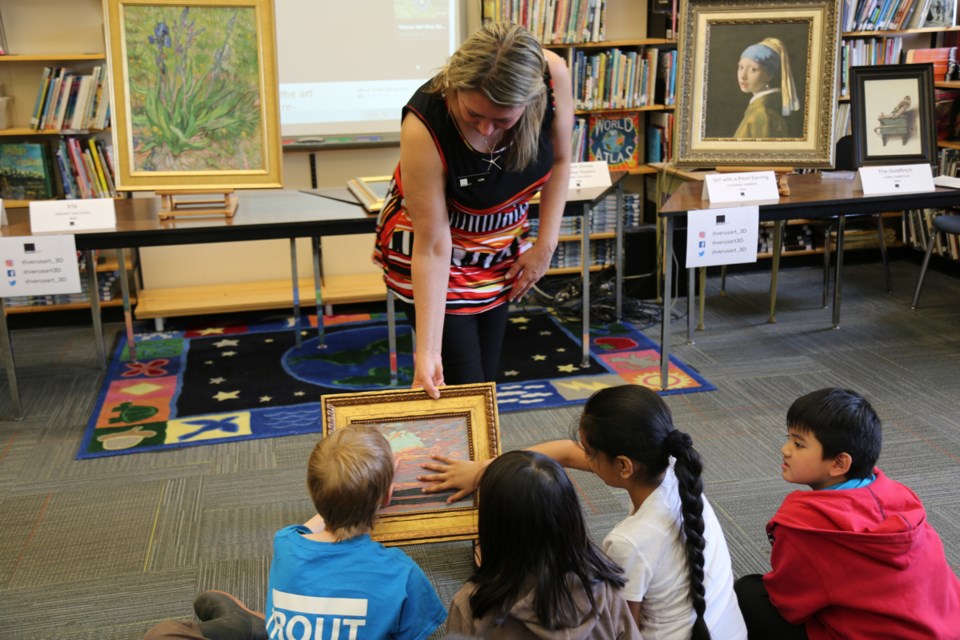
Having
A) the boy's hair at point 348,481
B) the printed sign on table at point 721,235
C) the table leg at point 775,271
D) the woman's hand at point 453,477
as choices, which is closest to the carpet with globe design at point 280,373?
the printed sign on table at point 721,235

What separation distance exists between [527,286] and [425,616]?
2.80ft

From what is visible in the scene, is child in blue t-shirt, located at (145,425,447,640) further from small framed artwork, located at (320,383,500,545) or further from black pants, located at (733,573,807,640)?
black pants, located at (733,573,807,640)

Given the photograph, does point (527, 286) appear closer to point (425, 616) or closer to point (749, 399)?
point (425, 616)

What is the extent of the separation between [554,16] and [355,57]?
3.31ft

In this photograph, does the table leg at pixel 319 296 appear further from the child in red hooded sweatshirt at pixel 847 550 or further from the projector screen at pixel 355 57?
the child in red hooded sweatshirt at pixel 847 550

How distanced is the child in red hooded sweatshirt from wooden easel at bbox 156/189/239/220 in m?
2.37

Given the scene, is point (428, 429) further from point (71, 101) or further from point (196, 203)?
point (71, 101)

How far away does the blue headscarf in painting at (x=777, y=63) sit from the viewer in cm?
350

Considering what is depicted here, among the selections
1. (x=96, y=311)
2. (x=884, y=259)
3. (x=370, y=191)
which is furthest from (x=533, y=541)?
(x=884, y=259)

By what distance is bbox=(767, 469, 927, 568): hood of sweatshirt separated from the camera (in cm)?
156

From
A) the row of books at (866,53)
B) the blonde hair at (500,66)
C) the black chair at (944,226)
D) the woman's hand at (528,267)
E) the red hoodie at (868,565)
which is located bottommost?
the red hoodie at (868,565)

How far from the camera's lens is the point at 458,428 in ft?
6.45

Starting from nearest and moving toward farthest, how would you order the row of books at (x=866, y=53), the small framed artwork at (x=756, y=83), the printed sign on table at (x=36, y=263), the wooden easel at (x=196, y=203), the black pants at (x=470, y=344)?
the black pants at (x=470, y=344) < the printed sign on table at (x=36, y=263) < the wooden easel at (x=196, y=203) < the small framed artwork at (x=756, y=83) < the row of books at (x=866, y=53)

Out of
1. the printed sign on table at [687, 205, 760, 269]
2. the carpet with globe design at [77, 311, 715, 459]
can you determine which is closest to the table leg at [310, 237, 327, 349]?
the carpet with globe design at [77, 311, 715, 459]
